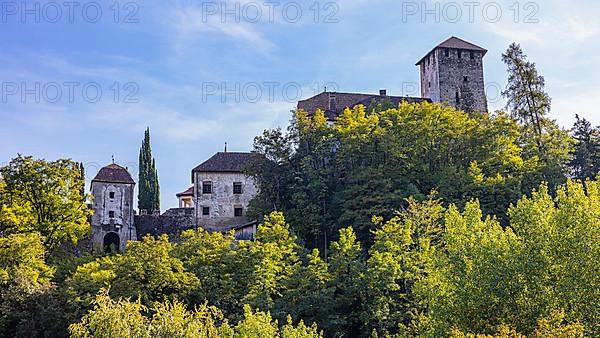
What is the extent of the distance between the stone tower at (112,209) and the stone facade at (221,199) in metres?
5.33

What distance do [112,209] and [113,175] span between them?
2.95 meters

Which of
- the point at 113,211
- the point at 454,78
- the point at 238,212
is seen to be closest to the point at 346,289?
the point at 238,212

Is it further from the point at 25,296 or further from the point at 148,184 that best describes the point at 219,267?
the point at 148,184

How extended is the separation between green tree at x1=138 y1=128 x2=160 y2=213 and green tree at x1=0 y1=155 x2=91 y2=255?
1616 centimetres

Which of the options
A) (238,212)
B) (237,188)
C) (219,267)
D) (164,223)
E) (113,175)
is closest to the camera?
(219,267)

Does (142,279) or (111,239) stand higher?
(111,239)

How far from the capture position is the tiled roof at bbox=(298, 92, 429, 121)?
62.9 m

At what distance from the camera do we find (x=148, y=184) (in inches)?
2665

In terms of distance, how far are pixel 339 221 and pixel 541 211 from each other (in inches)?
843

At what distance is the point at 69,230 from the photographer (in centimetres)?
4831

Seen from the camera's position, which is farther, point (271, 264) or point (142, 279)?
point (271, 264)

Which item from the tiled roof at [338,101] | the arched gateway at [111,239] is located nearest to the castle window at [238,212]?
the arched gateway at [111,239]

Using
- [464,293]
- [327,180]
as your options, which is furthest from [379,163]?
[464,293]

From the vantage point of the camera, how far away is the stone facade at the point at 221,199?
5800cm
